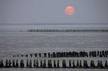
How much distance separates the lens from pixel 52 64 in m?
18.9

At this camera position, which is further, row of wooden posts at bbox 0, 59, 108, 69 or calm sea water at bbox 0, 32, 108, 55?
calm sea water at bbox 0, 32, 108, 55

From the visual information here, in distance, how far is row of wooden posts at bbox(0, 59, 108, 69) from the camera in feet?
60.1

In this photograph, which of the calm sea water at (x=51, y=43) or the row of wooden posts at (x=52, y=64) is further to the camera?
the calm sea water at (x=51, y=43)

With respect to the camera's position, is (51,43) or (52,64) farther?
(51,43)

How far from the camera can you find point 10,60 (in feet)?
66.7

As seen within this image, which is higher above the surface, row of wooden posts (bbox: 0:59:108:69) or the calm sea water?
row of wooden posts (bbox: 0:59:108:69)

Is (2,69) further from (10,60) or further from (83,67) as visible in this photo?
(83,67)

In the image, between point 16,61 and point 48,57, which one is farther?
point 48,57

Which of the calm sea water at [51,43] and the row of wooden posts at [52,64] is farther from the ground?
the row of wooden posts at [52,64]

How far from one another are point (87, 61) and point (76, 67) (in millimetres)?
1611

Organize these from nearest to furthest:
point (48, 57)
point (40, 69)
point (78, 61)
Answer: point (40, 69), point (78, 61), point (48, 57)

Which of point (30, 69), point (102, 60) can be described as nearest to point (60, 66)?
point (30, 69)

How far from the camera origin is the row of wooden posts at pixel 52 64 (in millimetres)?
18312

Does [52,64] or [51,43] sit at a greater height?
[52,64]
